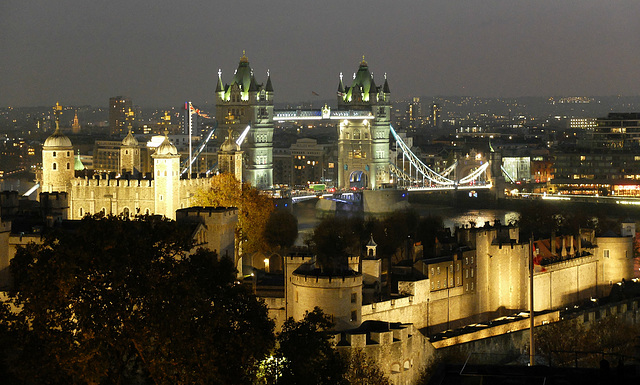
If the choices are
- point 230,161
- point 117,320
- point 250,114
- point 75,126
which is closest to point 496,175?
point 250,114

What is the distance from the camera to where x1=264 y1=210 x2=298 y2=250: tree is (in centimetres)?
4938

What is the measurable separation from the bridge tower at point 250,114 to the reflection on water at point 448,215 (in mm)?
3206

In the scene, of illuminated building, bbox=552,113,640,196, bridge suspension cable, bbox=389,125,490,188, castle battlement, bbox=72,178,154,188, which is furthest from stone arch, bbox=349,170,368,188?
castle battlement, bbox=72,178,154,188

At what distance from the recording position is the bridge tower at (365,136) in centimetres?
9244

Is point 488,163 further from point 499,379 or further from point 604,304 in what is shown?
point 499,379

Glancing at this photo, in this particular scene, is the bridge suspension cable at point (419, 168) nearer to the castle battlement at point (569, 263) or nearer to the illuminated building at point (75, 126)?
the illuminated building at point (75, 126)

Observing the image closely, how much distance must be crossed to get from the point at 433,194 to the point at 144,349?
2874 inches

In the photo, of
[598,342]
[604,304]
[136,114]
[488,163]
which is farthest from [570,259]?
[136,114]

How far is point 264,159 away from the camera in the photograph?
8419cm

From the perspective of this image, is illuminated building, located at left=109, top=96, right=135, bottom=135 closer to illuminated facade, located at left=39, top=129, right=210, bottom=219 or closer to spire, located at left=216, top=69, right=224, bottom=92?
spire, located at left=216, top=69, right=224, bottom=92

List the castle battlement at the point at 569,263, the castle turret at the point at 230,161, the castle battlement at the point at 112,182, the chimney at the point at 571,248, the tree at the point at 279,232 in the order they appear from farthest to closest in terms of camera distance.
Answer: the castle turret at the point at 230,161 → the tree at the point at 279,232 → the chimney at the point at 571,248 → the castle battlement at the point at 112,182 → the castle battlement at the point at 569,263

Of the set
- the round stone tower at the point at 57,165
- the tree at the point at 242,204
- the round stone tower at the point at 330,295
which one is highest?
the round stone tower at the point at 57,165

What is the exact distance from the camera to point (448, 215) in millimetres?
86625

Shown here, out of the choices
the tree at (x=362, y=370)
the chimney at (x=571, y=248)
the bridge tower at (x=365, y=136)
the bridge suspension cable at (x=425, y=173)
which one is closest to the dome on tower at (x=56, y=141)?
the chimney at (x=571, y=248)
